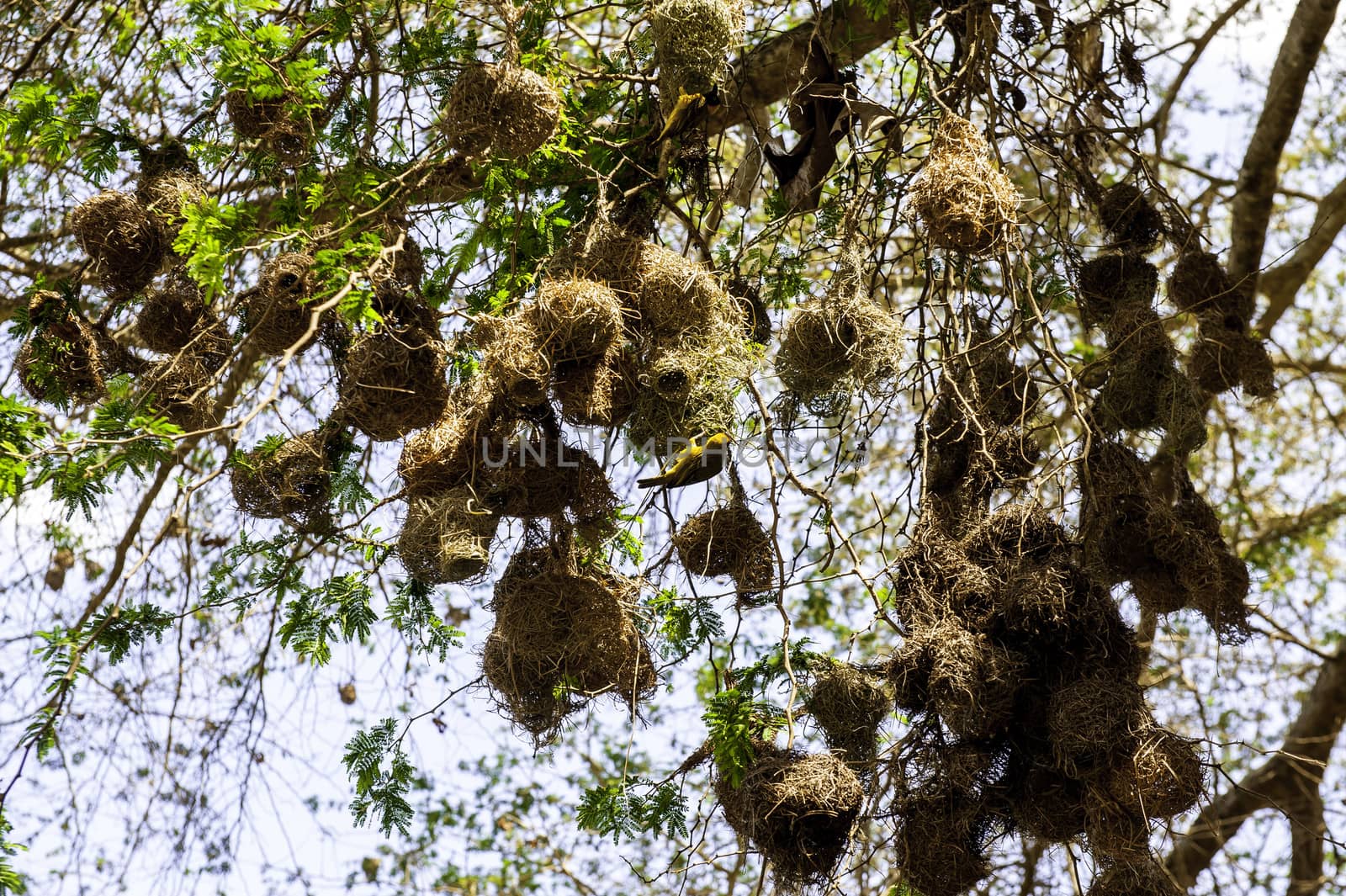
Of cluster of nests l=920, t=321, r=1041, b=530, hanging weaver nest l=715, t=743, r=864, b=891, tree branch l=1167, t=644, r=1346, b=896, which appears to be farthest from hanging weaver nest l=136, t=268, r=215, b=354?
tree branch l=1167, t=644, r=1346, b=896

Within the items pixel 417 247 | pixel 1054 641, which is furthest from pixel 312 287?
pixel 1054 641

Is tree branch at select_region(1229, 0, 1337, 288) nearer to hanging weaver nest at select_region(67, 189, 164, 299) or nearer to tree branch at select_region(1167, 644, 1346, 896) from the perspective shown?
tree branch at select_region(1167, 644, 1346, 896)

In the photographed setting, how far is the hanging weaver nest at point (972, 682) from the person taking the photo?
279 centimetres

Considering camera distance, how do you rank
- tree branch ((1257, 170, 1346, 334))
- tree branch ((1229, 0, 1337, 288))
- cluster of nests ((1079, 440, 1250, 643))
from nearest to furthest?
1. cluster of nests ((1079, 440, 1250, 643))
2. tree branch ((1229, 0, 1337, 288))
3. tree branch ((1257, 170, 1346, 334))

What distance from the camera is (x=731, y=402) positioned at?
9.73ft

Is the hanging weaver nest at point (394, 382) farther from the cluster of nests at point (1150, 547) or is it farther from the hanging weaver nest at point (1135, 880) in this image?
the hanging weaver nest at point (1135, 880)

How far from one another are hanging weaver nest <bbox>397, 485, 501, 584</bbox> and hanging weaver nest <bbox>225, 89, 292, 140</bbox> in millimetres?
948

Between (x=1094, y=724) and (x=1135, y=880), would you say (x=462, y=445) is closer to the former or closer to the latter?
(x=1094, y=724)

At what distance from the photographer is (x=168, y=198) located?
314cm

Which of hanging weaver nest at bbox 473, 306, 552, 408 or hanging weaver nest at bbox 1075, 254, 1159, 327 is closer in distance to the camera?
hanging weaver nest at bbox 473, 306, 552, 408

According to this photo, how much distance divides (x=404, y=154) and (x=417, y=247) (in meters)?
0.69

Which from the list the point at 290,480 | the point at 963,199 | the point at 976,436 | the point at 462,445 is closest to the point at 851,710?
the point at 976,436

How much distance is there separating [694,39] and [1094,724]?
1785 millimetres

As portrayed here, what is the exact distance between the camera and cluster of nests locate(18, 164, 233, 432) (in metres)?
3.05
